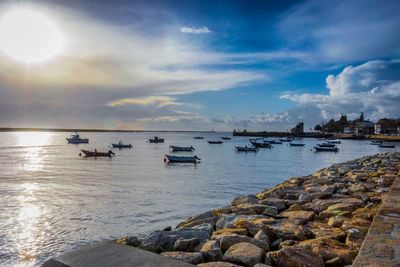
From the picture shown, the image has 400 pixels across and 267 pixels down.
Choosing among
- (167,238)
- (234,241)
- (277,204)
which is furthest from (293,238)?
(277,204)

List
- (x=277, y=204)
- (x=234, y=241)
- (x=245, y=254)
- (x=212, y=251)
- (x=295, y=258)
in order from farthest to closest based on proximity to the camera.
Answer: (x=277, y=204) < (x=234, y=241) < (x=212, y=251) < (x=245, y=254) < (x=295, y=258)

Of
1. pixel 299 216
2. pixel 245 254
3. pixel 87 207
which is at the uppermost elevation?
pixel 245 254

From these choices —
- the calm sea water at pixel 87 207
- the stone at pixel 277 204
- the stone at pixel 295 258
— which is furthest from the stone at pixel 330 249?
the calm sea water at pixel 87 207

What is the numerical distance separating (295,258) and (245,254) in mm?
687

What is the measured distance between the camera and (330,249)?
4.62 metres

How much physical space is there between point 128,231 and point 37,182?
14802mm

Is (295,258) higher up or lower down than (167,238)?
higher up

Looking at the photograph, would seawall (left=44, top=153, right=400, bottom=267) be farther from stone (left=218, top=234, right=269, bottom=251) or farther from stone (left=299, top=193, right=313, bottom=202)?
stone (left=299, top=193, right=313, bottom=202)

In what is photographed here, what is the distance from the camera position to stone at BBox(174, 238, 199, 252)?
5.34m

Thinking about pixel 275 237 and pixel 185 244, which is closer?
pixel 185 244

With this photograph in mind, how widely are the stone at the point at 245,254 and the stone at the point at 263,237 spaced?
408 millimetres

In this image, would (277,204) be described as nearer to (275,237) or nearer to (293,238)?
(275,237)

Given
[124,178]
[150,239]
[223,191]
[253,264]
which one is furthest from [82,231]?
[124,178]

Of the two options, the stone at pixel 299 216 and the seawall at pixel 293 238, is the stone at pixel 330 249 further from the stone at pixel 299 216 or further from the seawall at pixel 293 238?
the stone at pixel 299 216
